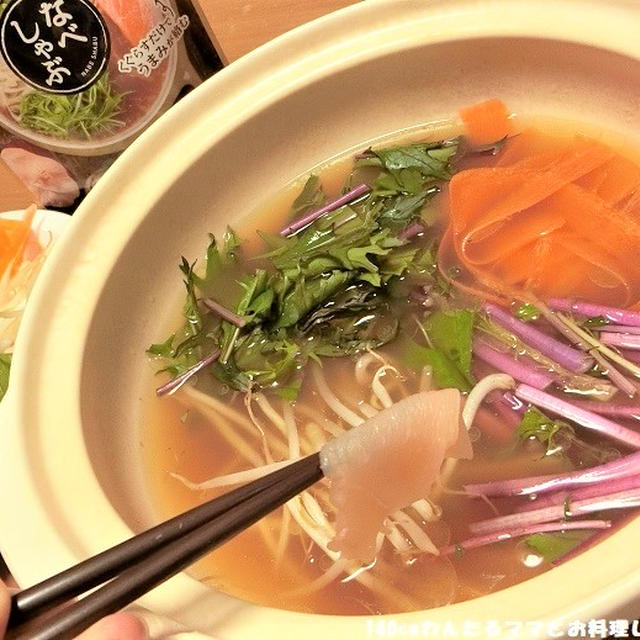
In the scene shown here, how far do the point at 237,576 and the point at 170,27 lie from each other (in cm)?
107

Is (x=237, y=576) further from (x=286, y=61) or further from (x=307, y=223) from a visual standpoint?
(x=286, y=61)

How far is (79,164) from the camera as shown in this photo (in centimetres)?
166

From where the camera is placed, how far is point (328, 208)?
4.86 ft

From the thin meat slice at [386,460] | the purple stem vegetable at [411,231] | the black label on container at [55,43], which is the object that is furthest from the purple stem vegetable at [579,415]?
the black label on container at [55,43]

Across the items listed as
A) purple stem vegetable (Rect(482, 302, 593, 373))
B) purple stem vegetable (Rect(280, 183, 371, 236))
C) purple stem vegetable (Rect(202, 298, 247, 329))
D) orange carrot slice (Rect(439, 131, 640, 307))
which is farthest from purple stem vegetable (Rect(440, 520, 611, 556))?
purple stem vegetable (Rect(280, 183, 371, 236))

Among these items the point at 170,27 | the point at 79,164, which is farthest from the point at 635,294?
the point at 79,164

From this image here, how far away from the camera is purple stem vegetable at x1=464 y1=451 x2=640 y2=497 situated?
103cm

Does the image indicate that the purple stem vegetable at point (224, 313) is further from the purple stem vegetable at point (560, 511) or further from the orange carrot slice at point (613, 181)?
the orange carrot slice at point (613, 181)

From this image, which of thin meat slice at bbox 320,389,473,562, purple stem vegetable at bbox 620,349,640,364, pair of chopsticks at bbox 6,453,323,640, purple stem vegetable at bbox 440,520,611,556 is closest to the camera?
pair of chopsticks at bbox 6,453,323,640

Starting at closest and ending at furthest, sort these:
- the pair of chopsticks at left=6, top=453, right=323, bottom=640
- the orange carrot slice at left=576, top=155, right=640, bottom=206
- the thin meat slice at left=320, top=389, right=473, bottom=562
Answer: the pair of chopsticks at left=6, top=453, right=323, bottom=640
the thin meat slice at left=320, top=389, right=473, bottom=562
the orange carrot slice at left=576, top=155, right=640, bottom=206

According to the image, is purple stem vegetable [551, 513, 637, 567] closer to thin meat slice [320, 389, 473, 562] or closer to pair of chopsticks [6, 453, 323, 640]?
thin meat slice [320, 389, 473, 562]

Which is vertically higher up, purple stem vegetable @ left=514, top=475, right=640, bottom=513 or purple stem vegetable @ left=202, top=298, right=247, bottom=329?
purple stem vegetable @ left=202, top=298, right=247, bottom=329

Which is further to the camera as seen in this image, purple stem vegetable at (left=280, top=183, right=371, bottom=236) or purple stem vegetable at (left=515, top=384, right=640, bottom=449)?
purple stem vegetable at (left=280, top=183, right=371, bottom=236)

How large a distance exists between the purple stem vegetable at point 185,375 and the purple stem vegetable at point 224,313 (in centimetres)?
6
